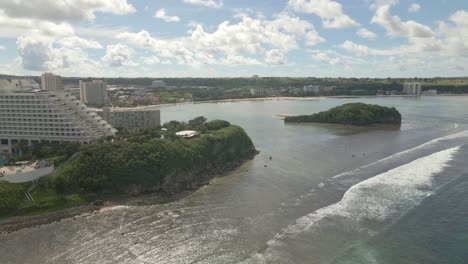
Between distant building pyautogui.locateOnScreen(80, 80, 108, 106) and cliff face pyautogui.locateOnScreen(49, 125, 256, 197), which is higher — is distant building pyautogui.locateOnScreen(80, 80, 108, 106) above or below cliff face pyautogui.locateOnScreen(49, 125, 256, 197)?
above

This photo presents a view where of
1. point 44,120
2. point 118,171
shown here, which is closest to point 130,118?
point 44,120

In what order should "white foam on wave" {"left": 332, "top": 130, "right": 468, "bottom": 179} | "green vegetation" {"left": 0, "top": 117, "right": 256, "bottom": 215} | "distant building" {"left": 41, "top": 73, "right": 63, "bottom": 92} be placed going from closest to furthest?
"green vegetation" {"left": 0, "top": 117, "right": 256, "bottom": 215} → "white foam on wave" {"left": 332, "top": 130, "right": 468, "bottom": 179} → "distant building" {"left": 41, "top": 73, "right": 63, "bottom": 92}

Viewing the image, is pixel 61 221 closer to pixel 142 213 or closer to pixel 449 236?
pixel 142 213

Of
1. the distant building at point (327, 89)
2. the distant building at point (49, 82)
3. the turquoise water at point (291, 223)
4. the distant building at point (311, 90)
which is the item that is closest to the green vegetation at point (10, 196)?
the turquoise water at point (291, 223)

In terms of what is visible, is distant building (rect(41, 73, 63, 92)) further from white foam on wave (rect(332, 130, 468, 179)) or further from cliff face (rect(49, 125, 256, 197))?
white foam on wave (rect(332, 130, 468, 179))

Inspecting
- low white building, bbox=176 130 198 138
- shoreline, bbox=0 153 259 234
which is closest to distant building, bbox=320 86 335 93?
low white building, bbox=176 130 198 138

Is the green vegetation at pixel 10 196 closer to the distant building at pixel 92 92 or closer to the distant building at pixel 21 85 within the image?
the distant building at pixel 21 85

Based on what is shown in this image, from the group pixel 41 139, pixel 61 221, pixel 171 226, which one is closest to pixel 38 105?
pixel 41 139

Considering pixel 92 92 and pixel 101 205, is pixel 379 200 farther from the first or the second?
pixel 92 92
